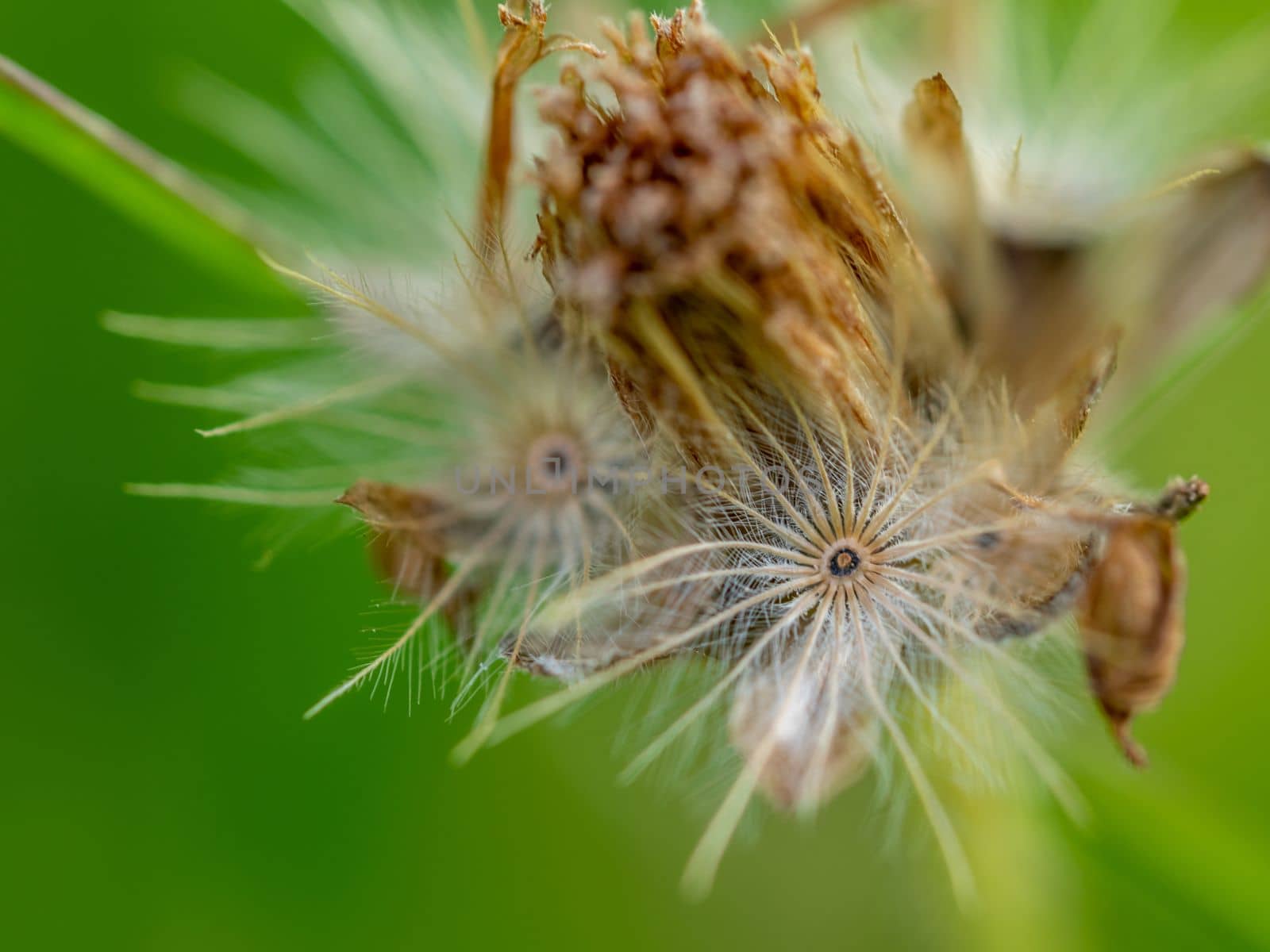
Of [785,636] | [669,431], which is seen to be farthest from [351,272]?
[785,636]

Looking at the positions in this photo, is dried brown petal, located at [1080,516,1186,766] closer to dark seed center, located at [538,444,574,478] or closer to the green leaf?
dark seed center, located at [538,444,574,478]

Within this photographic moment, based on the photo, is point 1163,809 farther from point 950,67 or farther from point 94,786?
point 94,786

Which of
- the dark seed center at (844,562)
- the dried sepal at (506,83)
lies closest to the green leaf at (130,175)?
the dried sepal at (506,83)

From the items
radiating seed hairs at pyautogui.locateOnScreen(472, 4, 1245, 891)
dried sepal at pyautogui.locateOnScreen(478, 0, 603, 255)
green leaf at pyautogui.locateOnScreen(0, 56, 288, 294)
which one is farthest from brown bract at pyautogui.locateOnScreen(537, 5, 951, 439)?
green leaf at pyautogui.locateOnScreen(0, 56, 288, 294)

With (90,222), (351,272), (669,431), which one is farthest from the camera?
(90,222)

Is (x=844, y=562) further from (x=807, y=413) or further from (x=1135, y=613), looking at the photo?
(x=1135, y=613)

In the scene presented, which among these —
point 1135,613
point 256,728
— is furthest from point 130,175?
point 256,728
